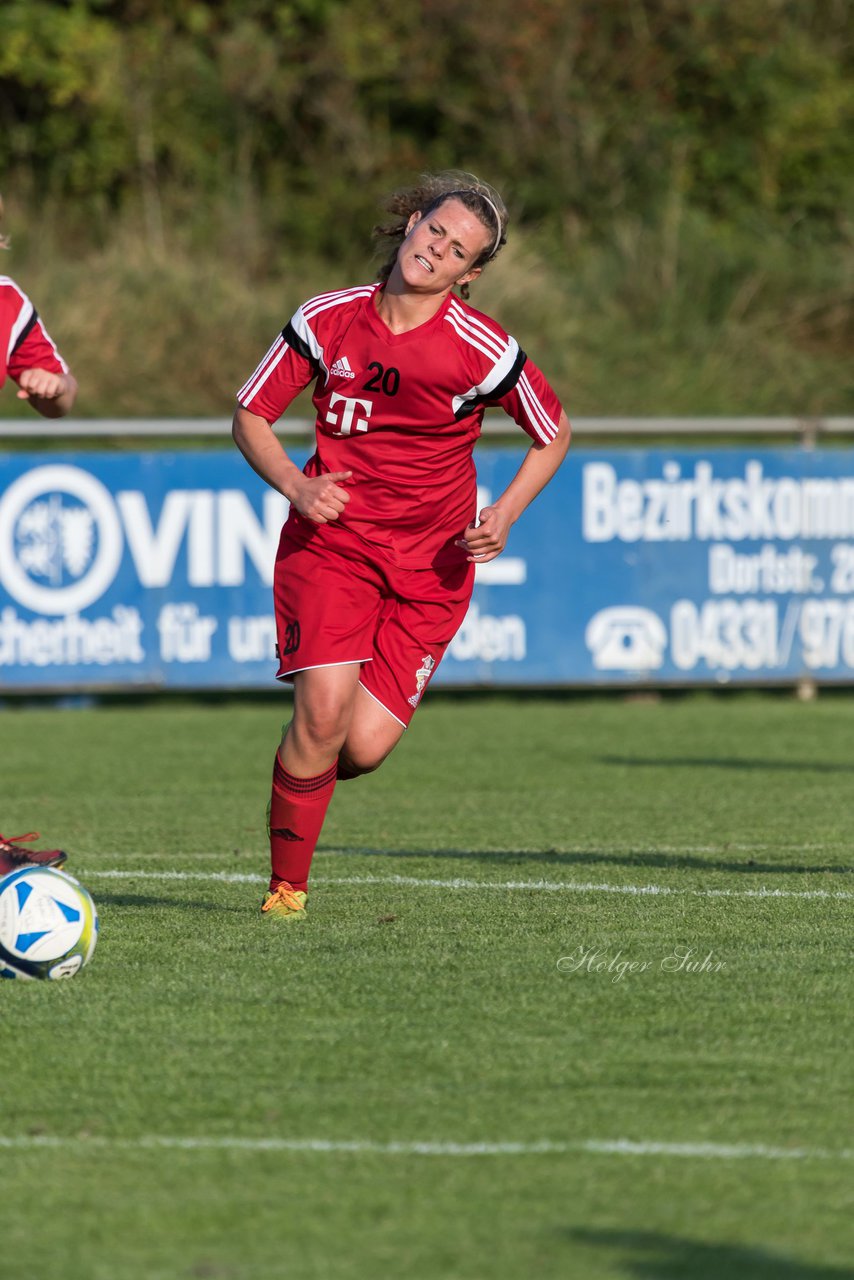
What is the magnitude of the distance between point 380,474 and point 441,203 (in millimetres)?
843

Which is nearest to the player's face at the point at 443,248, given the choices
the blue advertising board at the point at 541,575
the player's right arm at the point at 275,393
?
the player's right arm at the point at 275,393

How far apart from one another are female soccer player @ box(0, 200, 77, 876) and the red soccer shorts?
0.82 meters

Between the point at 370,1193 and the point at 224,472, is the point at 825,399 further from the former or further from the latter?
the point at 370,1193

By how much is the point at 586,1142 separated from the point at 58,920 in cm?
191

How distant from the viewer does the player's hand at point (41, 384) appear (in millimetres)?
5895

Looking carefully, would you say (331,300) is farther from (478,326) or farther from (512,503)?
(512,503)

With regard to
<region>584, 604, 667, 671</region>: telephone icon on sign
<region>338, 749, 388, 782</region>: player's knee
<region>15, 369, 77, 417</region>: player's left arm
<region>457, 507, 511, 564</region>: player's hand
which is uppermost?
<region>15, 369, 77, 417</region>: player's left arm

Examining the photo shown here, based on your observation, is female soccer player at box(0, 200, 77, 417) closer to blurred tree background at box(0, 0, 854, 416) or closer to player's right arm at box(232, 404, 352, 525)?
player's right arm at box(232, 404, 352, 525)

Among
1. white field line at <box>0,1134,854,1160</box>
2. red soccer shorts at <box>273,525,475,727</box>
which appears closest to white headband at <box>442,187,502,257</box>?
red soccer shorts at <box>273,525,475,727</box>

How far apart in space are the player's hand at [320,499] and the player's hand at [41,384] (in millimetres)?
772

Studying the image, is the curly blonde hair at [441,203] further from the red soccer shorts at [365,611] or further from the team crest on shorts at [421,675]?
the team crest on shorts at [421,675]

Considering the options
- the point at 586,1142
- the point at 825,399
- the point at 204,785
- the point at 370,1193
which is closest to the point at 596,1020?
the point at 586,1142

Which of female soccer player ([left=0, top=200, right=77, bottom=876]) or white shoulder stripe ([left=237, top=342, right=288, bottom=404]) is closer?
female soccer player ([left=0, top=200, right=77, bottom=876])

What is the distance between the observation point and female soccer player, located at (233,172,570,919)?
6.00 metres
